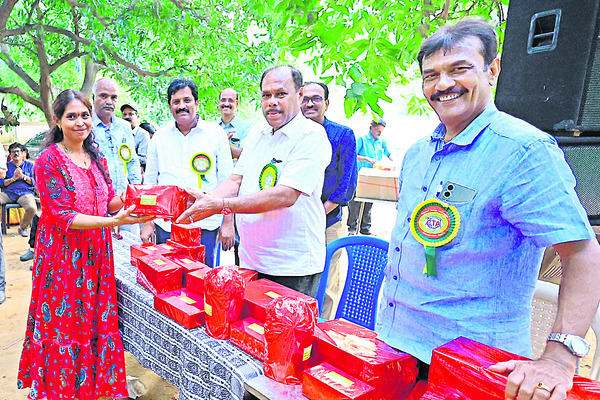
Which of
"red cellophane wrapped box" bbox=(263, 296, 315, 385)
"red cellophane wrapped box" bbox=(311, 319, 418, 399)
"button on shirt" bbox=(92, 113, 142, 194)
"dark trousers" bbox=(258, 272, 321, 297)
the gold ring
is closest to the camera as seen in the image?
the gold ring

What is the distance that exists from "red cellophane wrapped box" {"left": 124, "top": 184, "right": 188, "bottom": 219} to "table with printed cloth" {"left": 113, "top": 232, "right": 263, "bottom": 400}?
1.29ft

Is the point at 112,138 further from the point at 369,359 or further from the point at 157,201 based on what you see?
the point at 369,359

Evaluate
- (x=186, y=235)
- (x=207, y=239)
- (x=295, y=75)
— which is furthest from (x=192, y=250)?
(x=295, y=75)

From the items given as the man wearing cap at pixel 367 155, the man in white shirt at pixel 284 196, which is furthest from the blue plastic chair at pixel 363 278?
the man wearing cap at pixel 367 155

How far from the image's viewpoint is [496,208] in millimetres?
968

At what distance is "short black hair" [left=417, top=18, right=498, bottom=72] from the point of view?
104 centimetres

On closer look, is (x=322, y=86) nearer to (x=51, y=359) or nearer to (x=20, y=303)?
(x=51, y=359)

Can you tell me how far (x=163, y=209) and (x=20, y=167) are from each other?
5889mm

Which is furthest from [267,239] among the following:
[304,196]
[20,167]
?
[20,167]

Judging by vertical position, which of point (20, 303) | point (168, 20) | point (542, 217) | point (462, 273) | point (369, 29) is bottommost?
point (20, 303)

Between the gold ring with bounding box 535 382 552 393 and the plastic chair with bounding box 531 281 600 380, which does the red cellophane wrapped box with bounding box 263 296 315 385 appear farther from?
the plastic chair with bounding box 531 281 600 380

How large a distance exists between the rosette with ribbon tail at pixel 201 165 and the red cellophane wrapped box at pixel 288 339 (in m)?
1.73

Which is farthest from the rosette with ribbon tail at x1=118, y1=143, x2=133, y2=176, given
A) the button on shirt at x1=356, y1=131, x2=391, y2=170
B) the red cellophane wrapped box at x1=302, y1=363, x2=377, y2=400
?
the button on shirt at x1=356, y1=131, x2=391, y2=170

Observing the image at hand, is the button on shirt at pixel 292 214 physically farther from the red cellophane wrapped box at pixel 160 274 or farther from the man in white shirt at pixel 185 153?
the man in white shirt at pixel 185 153
